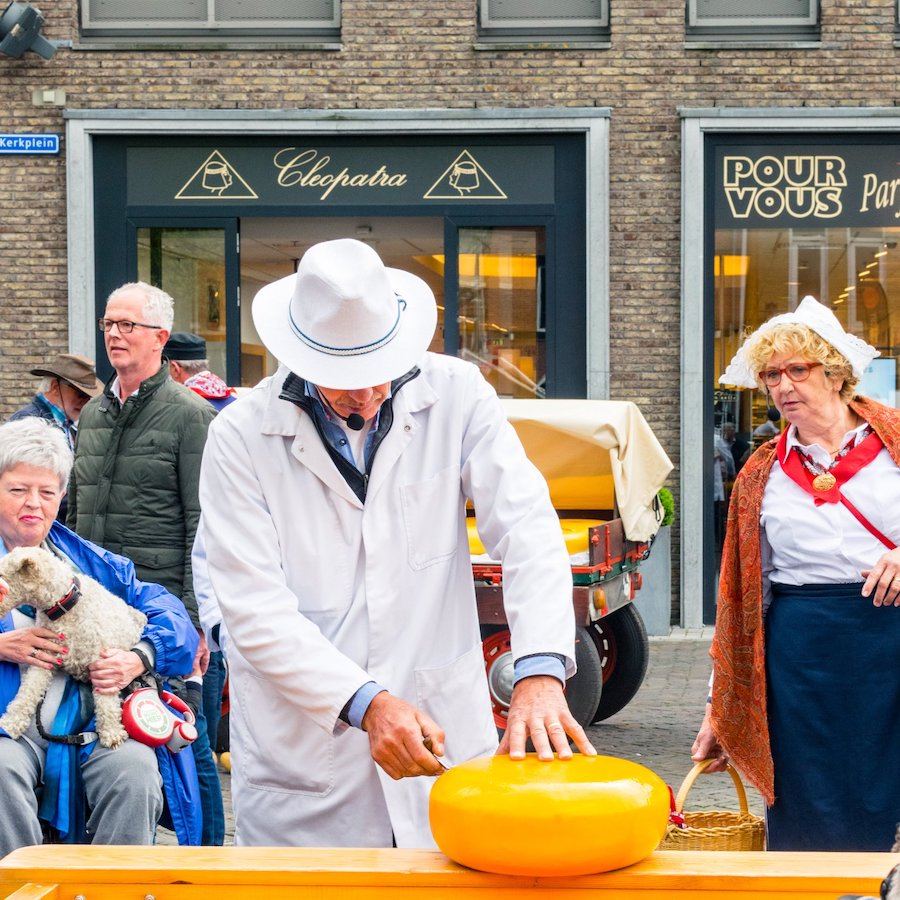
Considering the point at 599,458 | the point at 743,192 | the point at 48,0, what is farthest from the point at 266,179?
the point at 599,458

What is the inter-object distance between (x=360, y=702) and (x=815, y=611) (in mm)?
1522

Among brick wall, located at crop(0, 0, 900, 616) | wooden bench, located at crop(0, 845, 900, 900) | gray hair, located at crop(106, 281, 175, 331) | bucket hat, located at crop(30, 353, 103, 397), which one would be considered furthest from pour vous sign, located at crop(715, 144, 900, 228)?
wooden bench, located at crop(0, 845, 900, 900)

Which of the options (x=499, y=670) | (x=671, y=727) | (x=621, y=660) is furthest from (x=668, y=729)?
(x=499, y=670)

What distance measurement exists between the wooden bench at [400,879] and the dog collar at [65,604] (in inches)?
63.9

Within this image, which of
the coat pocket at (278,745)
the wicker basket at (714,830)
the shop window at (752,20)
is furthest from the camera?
the shop window at (752,20)

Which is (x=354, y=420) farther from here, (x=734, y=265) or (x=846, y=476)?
(x=734, y=265)

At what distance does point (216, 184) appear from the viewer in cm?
1211

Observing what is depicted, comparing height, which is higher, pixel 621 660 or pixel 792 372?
pixel 792 372

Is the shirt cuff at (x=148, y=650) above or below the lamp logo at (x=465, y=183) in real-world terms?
below

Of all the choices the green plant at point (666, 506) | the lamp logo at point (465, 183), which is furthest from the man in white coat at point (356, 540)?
the lamp logo at point (465, 183)

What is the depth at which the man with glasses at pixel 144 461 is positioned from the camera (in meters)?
5.36

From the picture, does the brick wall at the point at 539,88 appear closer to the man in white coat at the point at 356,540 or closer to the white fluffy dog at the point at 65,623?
the white fluffy dog at the point at 65,623

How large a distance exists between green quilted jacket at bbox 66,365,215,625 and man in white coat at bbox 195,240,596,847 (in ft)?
8.38

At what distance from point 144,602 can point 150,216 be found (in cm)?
859
